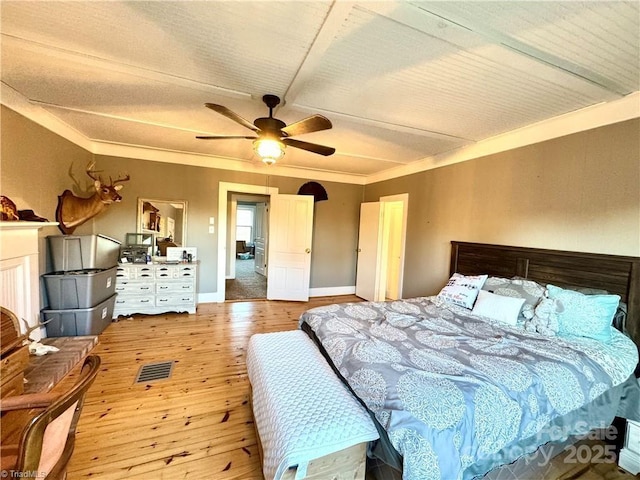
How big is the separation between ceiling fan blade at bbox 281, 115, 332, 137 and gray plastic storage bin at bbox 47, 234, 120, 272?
289cm

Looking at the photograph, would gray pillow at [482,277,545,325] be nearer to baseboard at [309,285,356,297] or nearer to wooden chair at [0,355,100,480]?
wooden chair at [0,355,100,480]

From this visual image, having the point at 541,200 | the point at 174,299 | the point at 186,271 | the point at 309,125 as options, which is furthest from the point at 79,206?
the point at 541,200

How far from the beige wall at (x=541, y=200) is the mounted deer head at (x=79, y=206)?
14.7ft

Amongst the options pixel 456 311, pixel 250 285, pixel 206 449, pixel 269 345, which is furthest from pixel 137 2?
pixel 250 285

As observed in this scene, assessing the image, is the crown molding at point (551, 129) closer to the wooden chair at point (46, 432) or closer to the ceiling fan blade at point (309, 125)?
the ceiling fan blade at point (309, 125)

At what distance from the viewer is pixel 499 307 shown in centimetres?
240

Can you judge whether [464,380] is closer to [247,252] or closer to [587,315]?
[587,315]

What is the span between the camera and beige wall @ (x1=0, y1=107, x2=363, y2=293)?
8.46 feet

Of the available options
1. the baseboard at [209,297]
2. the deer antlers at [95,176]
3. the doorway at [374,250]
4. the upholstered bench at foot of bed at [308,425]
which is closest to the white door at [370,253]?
the doorway at [374,250]

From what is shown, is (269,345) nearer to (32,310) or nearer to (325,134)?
(32,310)

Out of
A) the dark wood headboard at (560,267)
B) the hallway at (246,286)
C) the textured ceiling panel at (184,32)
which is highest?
the textured ceiling panel at (184,32)

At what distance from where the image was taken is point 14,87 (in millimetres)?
2355

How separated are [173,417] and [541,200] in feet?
12.5

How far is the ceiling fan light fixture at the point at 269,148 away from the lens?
2.22 m
